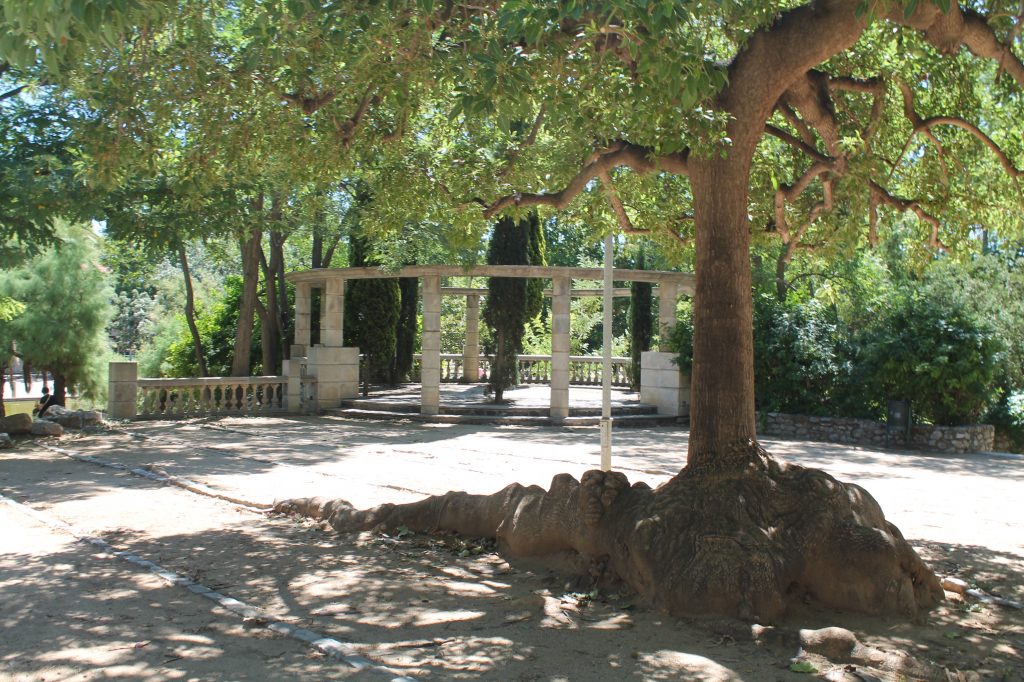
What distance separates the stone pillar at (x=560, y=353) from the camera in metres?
20.7

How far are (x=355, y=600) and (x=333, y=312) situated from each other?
53.8 ft

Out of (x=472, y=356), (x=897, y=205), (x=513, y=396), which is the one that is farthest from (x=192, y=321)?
(x=897, y=205)

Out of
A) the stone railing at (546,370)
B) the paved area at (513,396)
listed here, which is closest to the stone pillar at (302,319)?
the paved area at (513,396)

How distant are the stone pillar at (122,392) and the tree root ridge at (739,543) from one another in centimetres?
1456

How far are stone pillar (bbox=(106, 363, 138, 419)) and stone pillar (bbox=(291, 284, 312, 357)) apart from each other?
5127mm

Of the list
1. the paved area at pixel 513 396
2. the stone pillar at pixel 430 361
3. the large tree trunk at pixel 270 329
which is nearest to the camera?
the stone pillar at pixel 430 361

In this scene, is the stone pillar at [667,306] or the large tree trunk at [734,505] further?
the stone pillar at [667,306]

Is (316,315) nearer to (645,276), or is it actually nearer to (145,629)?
(645,276)

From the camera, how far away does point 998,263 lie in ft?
86.2

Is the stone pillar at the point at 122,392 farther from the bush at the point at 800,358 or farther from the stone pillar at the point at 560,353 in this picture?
the bush at the point at 800,358

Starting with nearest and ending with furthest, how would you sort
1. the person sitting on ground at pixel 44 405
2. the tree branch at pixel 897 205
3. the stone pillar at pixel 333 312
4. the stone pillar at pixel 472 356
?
the tree branch at pixel 897 205 → the person sitting on ground at pixel 44 405 → the stone pillar at pixel 333 312 → the stone pillar at pixel 472 356

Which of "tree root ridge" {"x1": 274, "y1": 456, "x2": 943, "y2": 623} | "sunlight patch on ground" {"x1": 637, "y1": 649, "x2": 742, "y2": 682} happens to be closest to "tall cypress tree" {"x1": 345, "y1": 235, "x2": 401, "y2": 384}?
"tree root ridge" {"x1": 274, "y1": 456, "x2": 943, "y2": 623}

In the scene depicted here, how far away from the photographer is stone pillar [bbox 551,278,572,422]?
2070 centimetres

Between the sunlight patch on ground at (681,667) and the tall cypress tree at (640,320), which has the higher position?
the tall cypress tree at (640,320)
